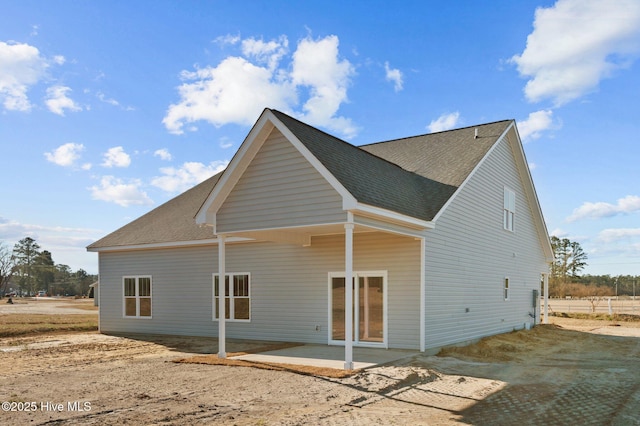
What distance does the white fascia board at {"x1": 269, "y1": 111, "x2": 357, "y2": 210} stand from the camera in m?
10.7

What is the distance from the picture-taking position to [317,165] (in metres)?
11.3

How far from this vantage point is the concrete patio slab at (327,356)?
11.6 meters

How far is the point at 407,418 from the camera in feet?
24.1

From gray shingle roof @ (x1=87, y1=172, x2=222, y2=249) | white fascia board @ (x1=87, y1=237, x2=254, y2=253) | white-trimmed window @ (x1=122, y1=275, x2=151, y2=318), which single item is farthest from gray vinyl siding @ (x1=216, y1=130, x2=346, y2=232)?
white-trimmed window @ (x1=122, y1=275, x2=151, y2=318)

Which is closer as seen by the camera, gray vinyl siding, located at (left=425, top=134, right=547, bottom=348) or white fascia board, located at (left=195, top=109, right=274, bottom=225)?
white fascia board, located at (left=195, top=109, right=274, bottom=225)

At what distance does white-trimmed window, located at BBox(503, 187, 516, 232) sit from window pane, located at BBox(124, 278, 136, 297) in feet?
46.3

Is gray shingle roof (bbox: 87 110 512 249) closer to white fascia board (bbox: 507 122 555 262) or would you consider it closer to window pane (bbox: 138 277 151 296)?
white fascia board (bbox: 507 122 555 262)

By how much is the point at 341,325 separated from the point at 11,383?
26.8ft

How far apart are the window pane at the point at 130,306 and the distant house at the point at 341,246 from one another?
0.15ft

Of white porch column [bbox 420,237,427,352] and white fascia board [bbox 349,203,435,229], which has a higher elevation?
white fascia board [bbox 349,203,435,229]

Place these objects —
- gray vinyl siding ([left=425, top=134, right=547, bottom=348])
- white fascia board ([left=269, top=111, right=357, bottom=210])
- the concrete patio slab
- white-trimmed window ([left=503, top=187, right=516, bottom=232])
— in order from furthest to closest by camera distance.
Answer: white-trimmed window ([left=503, top=187, right=516, bottom=232]) < gray vinyl siding ([left=425, top=134, right=547, bottom=348]) < the concrete patio slab < white fascia board ([left=269, top=111, right=357, bottom=210])

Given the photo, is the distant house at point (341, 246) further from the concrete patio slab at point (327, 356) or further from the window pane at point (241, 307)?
the concrete patio slab at point (327, 356)

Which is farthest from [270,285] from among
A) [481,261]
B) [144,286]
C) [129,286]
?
[129,286]

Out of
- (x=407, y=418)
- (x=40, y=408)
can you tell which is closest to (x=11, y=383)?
(x=40, y=408)
